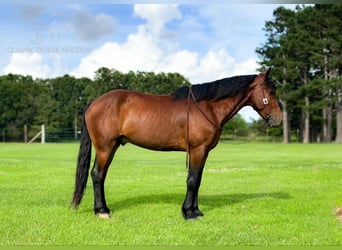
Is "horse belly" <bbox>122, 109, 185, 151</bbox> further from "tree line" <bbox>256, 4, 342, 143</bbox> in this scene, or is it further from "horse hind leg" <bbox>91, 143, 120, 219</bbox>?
"tree line" <bbox>256, 4, 342, 143</bbox>

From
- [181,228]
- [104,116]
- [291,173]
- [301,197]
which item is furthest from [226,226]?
[291,173]

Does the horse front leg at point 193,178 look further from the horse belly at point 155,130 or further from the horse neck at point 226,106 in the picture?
the horse neck at point 226,106

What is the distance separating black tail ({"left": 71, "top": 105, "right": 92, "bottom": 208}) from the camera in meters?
6.38

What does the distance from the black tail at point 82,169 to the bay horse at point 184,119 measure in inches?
9.1

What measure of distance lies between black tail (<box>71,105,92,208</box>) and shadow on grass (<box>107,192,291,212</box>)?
63cm

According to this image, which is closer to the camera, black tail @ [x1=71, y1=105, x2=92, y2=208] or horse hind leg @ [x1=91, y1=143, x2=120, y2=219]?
horse hind leg @ [x1=91, y1=143, x2=120, y2=219]

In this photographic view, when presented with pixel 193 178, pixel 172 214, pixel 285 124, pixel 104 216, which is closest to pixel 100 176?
pixel 104 216

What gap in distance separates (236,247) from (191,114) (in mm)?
2127

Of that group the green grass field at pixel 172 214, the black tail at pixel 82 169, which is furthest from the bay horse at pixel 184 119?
the green grass field at pixel 172 214

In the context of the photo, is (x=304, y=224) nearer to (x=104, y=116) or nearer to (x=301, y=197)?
(x=301, y=197)

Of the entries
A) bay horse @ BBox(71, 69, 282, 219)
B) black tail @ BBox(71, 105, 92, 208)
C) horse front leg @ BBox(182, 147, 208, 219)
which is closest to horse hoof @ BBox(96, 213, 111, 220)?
bay horse @ BBox(71, 69, 282, 219)

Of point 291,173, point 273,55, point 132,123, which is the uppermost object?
point 273,55

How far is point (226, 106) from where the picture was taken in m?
6.16

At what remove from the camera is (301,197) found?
7.90 m
